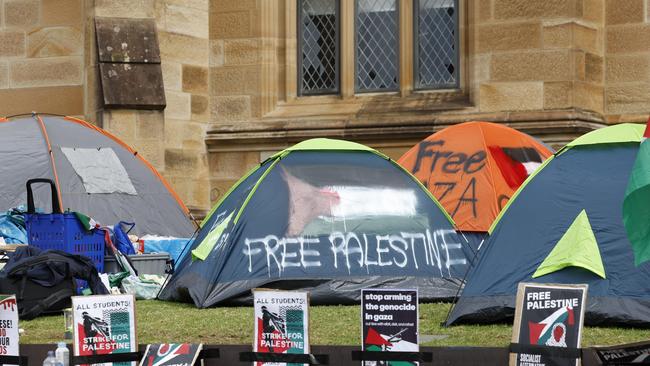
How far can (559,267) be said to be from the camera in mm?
11047

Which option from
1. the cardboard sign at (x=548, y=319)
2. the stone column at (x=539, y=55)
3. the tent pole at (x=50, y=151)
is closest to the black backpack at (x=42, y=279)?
the tent pole at (x=50, y=151)

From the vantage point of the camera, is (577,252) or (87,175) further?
(87,175)

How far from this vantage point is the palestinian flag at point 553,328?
336 inches

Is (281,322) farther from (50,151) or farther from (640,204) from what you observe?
(50,151)

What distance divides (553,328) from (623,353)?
0.72m

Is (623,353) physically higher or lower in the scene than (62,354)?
higher

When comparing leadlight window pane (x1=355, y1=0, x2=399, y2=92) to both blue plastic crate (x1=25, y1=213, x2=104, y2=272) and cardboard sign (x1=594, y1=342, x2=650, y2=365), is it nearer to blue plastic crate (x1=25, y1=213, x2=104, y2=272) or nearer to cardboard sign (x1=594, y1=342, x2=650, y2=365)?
blue plastic crate (x1=25, y1=213, x2=104, y2=272)

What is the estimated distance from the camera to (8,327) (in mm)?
9594

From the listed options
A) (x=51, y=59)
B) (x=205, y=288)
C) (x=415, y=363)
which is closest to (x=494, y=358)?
(x=415, y=363)

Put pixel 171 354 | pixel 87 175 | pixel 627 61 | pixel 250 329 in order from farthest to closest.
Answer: pixel 627 61, pixel 87 175, pixel 250 329, pixel 171 354

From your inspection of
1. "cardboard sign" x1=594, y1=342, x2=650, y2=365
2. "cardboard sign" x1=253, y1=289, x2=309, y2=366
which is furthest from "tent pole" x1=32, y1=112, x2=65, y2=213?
"cardboard sign" x1=594, y1=342, x2=650, y2=365

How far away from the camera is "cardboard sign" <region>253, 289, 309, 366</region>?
9.00 meters

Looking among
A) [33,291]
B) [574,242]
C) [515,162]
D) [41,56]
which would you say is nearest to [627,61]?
[515,162]

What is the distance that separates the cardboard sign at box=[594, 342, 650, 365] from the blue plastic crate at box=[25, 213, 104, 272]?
663cm
